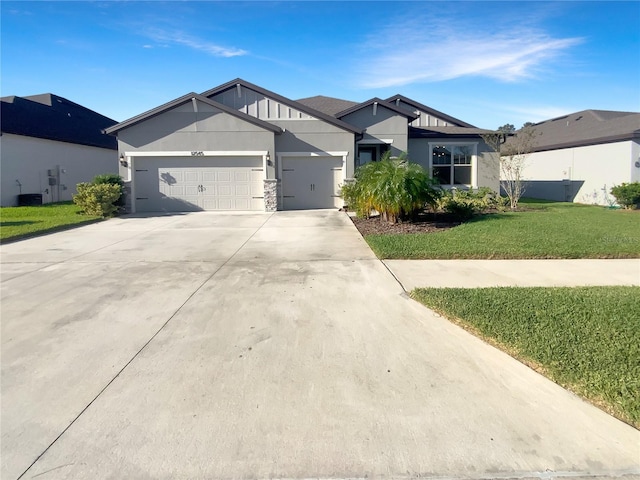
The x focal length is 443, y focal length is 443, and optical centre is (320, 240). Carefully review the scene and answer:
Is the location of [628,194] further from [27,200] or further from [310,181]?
[27,200]

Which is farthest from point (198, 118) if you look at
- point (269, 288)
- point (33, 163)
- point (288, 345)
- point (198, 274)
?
point (288, 345)

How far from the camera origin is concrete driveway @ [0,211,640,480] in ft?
9.11

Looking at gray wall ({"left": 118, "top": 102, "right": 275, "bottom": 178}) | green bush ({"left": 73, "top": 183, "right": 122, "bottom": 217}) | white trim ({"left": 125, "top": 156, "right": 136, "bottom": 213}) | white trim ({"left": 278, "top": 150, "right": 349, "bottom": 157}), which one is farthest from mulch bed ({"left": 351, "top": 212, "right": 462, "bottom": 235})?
white trim ({"left": 125, "top": 156, "right": 136, "bottom": 213})

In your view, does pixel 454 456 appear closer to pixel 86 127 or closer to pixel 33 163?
pixel 33 163

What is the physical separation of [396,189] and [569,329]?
24.5 ft

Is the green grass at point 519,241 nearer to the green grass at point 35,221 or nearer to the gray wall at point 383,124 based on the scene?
the gray wall at point 383,124

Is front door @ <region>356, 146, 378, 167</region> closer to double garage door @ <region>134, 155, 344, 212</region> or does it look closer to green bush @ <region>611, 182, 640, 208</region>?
double garage door @ <region>134, 155, 344, 212</region>

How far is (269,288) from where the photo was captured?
6.53m

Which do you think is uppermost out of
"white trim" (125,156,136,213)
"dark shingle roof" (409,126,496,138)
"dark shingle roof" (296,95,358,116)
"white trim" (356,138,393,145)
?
"dark shingle roof" (296,95,358,116)

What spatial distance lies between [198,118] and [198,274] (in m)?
12.1

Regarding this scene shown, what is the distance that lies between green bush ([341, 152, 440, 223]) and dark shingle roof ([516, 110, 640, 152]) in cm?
976

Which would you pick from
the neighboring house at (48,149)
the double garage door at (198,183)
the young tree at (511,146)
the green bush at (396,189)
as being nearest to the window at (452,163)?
the young tree at (511,146)

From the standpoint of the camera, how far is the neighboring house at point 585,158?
19.3m

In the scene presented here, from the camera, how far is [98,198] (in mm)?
15914
